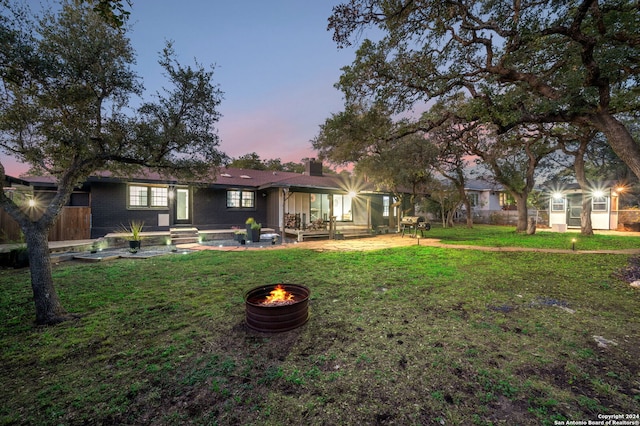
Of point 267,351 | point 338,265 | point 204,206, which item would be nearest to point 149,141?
point 267,351

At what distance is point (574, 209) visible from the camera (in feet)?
62.3

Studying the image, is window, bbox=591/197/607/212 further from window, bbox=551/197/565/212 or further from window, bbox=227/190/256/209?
window, bbox=227/190/256/209

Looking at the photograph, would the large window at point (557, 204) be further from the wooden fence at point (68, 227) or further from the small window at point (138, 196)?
the wooden fence at point (68, 227)

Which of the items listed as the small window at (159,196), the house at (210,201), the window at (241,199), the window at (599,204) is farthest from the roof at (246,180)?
the window at (599,204)

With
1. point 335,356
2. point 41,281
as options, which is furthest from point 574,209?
point 41,281

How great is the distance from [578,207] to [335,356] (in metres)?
24.4

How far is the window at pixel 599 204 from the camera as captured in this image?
1814 centimetres

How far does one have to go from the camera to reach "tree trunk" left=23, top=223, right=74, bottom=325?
151 inches

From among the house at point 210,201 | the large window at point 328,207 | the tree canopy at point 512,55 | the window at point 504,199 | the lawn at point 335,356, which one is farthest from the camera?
the window at point 504,199

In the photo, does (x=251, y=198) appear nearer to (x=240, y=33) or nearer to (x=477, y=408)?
(x=240, y=33)

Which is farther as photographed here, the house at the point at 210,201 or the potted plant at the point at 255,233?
the potted plant at the point at 255,233

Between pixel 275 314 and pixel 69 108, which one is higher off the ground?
pixel 69 108

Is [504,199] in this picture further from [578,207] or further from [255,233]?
[255,233]

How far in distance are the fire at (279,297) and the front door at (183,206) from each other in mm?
11907
